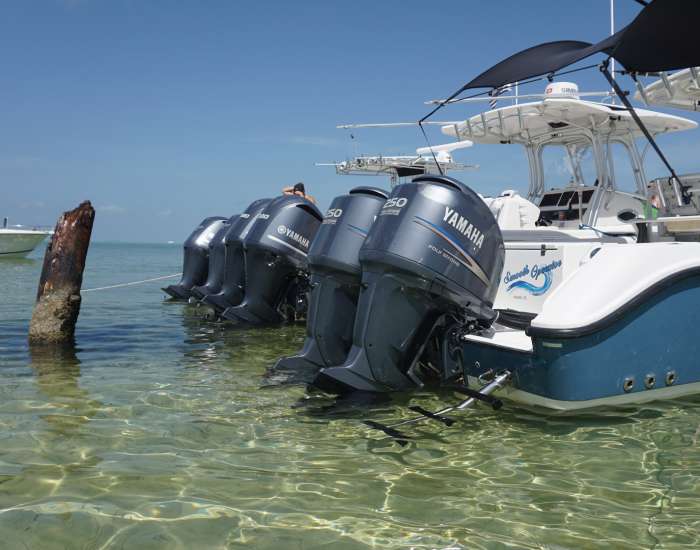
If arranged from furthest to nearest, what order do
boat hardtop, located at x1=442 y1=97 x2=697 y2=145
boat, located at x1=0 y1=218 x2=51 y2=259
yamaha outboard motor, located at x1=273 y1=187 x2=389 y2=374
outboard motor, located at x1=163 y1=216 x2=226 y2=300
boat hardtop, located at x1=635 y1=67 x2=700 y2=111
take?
boat, located at x1=0 y1=218 x2=51 y2=259
outboard motor, located at x1=163 y1=216 x2=226 y2=300
boat hardtop, located at x1=442 y1=97 x2=697 y2=145
boat hardtop, located at x1=635 y1=67 x2=700 y2=111
yamaha outboard motor, located at x1=273 y1=187 x2=389 y2=374

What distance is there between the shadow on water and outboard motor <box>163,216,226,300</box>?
439 centimetres

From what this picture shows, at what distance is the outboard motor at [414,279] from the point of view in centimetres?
431

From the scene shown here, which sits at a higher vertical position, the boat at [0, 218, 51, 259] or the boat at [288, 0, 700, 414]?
the boat at [288, 0, 700, 414]

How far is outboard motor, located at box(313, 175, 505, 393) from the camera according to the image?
4.31 meters

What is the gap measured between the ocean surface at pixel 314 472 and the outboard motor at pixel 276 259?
2449 millimetres

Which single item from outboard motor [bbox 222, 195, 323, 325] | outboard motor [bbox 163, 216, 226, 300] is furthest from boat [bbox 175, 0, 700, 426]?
outboard motor [bbox 163, 216, 226, 300]

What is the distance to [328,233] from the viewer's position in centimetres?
526

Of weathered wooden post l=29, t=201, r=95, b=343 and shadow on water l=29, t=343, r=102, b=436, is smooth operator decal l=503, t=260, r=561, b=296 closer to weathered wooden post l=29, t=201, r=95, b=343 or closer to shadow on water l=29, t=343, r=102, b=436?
shadow on water l=29, t=343, r=102, b=436

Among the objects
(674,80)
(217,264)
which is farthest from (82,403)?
(674,80)

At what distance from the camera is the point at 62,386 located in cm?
527

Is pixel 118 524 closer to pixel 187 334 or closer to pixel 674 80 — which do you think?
pixel 187 334

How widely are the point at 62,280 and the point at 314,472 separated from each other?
5.20m

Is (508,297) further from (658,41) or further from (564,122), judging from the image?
(564,122)

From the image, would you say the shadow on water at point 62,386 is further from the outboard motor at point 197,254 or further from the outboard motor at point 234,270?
the outboard motor at point 197,254
